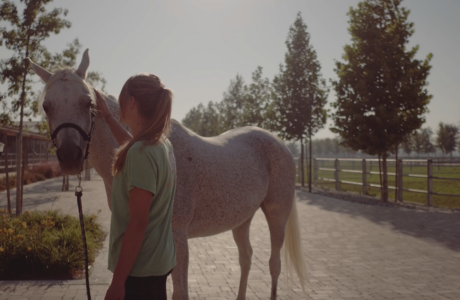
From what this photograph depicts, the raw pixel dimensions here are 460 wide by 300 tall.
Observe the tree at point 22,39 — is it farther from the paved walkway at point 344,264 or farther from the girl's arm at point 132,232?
the girl's arm at point 132,232

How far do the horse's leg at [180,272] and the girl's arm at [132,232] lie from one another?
103 cm

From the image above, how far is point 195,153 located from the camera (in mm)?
3088

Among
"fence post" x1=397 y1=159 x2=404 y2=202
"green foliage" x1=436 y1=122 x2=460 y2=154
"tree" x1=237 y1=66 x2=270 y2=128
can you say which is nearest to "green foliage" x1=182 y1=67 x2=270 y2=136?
"tree" x1=237 y1=66 x2=270 y2=128

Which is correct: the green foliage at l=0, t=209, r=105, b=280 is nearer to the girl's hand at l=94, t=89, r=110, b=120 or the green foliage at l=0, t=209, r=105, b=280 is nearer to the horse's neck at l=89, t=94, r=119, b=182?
→ the horse's neck at l=89, t=94, r=119, b=182

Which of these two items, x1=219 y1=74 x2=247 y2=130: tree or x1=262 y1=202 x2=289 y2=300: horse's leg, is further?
x1=219 y1=74 x2=247 y2=130: tree

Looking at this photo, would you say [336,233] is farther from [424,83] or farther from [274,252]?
[424,83]

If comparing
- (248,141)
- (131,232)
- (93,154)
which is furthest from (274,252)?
(131,232)

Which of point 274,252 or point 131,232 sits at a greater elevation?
point 131,232

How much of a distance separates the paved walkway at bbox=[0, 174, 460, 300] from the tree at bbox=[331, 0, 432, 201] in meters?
3.94

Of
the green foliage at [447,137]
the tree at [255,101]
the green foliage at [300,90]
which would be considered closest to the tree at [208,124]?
the tree at [255,101]

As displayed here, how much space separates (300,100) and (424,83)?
6403 mm

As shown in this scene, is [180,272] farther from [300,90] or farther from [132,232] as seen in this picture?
[300,90]

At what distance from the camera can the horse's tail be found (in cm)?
445

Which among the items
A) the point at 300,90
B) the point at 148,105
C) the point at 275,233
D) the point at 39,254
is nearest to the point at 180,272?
the point at 148,105
